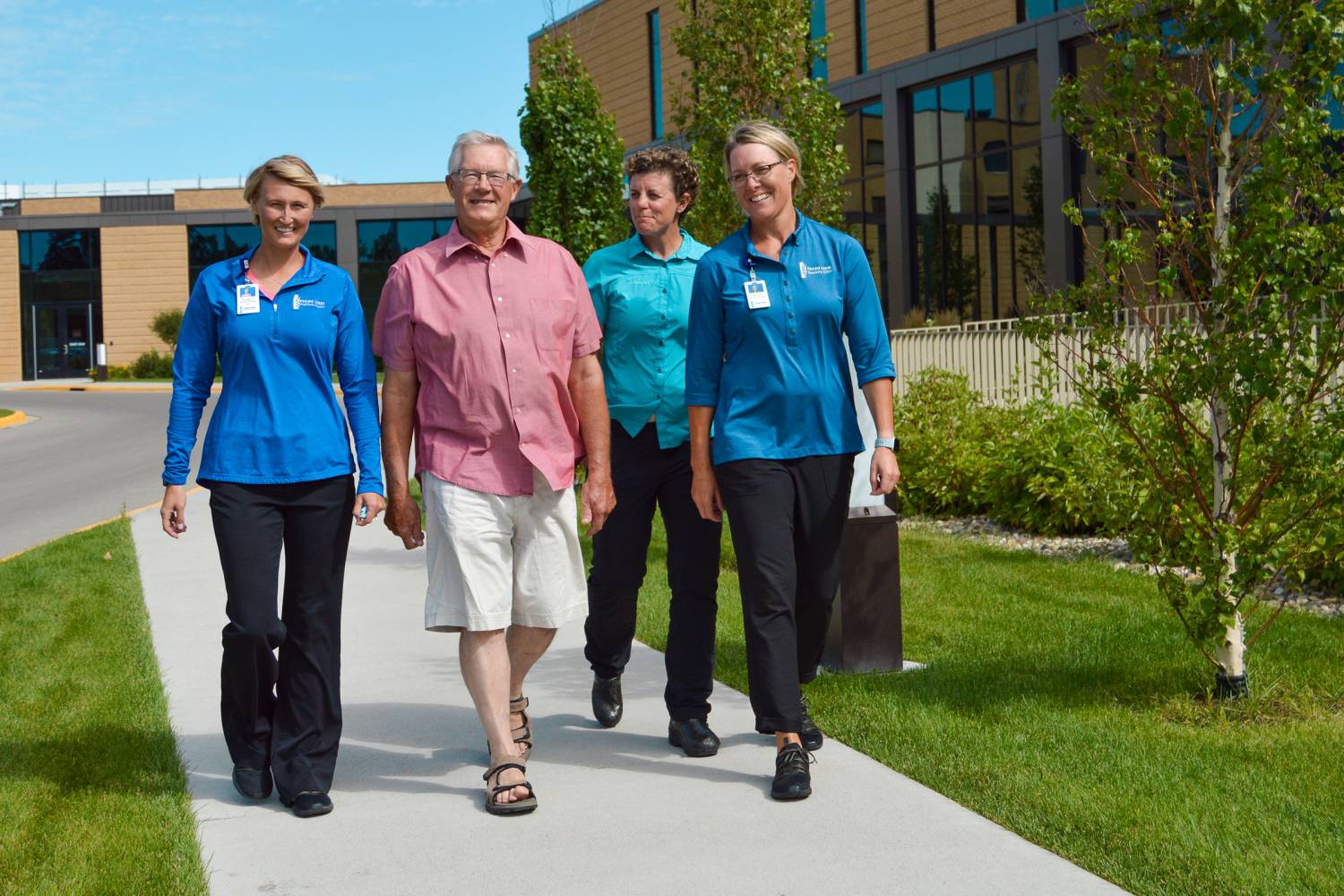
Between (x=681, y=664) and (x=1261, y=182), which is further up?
(x=1261, y=182)

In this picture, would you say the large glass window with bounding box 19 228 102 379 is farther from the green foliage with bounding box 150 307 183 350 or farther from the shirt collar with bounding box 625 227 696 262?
the shirt collar with bounding box 625 227 696 262

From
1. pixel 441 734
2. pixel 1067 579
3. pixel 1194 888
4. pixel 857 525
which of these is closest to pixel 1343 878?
pixel 1194 888

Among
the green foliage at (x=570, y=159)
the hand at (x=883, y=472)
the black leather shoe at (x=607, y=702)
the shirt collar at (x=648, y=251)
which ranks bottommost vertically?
the black leather shoe at (x=607, y=702)

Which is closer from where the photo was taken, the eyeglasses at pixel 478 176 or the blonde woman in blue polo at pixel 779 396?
the eyeglasses at pixel 478 176

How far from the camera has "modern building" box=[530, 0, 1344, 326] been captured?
2266 cm

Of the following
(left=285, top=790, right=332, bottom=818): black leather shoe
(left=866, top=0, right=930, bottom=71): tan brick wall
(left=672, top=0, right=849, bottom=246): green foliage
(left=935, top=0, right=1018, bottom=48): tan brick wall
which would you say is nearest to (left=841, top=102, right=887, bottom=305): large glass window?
(left=866, top=0, right=930, bottom=71): tan brick wall

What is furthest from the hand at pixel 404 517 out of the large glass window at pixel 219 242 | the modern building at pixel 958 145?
the large glass window at pixel 219 242

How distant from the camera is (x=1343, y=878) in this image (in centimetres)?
331

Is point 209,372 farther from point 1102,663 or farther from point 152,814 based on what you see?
point 1102,663

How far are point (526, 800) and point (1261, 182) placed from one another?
3.21 m

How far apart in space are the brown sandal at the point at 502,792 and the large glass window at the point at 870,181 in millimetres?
23916

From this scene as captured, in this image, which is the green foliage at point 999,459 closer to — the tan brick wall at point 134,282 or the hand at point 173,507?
the hand at point 173,507

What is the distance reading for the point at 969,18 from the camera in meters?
24.7

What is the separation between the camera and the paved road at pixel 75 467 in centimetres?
1281
